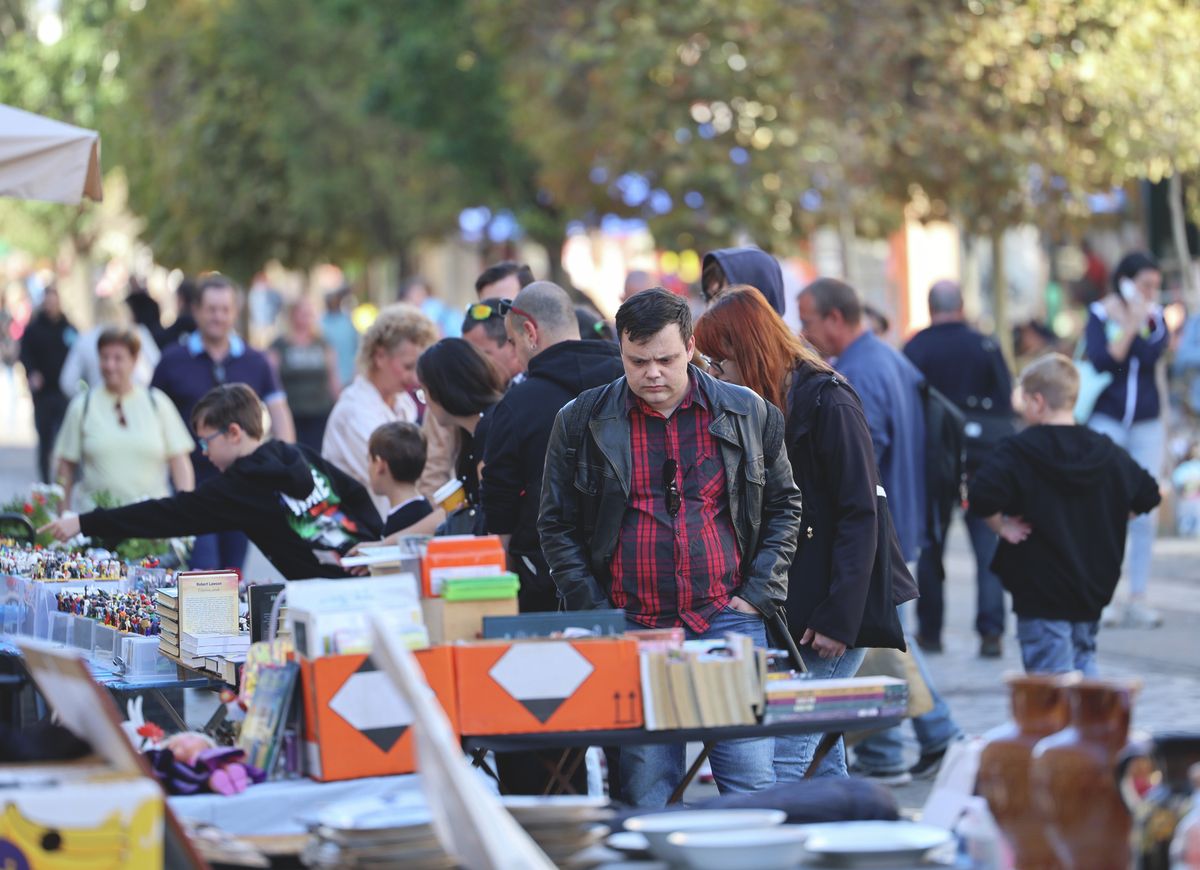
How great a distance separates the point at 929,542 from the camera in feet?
34.9

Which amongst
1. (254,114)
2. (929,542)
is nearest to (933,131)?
(929,542)

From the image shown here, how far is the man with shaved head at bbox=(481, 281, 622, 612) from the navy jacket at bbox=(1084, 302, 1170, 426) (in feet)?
22.0

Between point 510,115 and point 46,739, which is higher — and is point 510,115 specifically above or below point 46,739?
above

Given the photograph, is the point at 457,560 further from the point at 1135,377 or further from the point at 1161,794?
the point at 1135,377

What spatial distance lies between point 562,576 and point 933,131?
45.1ft

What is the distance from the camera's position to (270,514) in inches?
303

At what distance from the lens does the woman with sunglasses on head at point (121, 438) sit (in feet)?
37.0

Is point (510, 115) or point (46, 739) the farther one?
point (510, 115)

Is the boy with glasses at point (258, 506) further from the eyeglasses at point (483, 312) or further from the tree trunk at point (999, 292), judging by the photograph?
the tree trunk at point (999, 292)

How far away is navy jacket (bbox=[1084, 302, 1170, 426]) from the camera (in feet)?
42.6

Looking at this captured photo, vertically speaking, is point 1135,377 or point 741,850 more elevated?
point 1135,377

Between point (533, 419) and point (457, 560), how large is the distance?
1.62 meters

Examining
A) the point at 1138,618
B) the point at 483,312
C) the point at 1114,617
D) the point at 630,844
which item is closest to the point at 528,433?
the point at 483,312

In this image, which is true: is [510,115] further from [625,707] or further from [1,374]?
[1,374]
